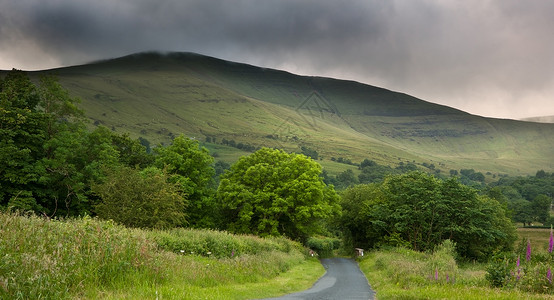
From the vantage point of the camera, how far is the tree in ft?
201

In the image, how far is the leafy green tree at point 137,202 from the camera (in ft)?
127

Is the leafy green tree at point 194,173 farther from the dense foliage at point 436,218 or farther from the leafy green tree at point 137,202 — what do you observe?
the dense foliage at point 436,218

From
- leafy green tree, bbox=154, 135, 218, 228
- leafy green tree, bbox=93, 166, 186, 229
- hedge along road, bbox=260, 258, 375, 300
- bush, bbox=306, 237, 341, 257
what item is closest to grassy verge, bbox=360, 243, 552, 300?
hedge along road, bbox=260, 258, 375, 300

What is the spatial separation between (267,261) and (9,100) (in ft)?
120

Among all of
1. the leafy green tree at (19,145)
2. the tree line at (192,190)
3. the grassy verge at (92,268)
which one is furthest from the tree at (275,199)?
the grassy verge at (92,268)

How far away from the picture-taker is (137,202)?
39844 mm

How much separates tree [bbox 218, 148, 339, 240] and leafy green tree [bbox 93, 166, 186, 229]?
64.9ft

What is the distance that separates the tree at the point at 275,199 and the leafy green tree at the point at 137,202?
64.9 feet

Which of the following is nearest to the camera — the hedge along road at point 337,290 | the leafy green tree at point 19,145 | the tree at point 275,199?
the hedge along road at point 337,290

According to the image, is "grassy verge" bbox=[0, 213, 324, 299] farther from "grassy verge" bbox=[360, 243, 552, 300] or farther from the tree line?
the tree line

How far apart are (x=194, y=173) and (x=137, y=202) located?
2208 cm

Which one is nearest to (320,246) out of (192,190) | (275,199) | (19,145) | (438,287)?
(275,199)

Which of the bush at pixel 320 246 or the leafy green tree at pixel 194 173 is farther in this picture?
the bush at pixel 320 246

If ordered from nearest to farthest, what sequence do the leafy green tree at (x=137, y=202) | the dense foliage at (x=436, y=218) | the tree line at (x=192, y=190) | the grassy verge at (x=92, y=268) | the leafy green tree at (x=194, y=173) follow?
the grassy verge at (x=92, y=268) → the leafy green tree at (x=137, y=202) → the tree line at (x=192, y=190) → the dense foliage at (x=436, y=218) → the leafy green tree at (x=194, y=173)
